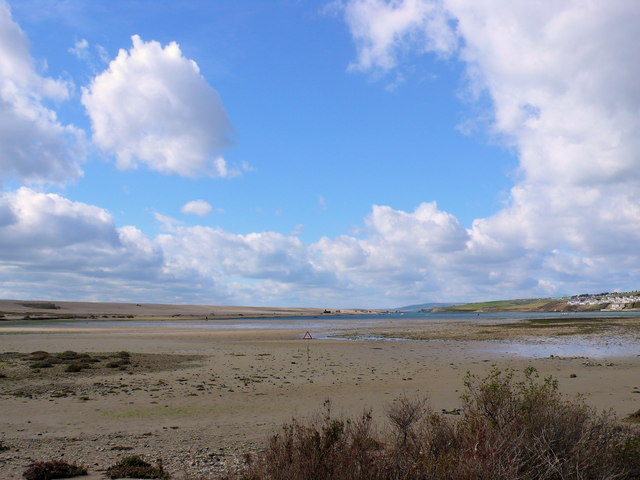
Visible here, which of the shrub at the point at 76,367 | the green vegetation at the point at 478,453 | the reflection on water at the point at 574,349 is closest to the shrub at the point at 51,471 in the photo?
the green vegetation at the point at 478,453

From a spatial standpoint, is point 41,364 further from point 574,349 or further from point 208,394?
point 574,349

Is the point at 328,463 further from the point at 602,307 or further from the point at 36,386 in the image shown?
the point at 602,307

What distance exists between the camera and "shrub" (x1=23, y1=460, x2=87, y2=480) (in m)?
8.42

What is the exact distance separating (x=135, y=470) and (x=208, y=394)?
31.1ft

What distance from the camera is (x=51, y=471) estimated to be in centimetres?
855

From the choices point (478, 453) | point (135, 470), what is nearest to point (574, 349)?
point (478, 453)

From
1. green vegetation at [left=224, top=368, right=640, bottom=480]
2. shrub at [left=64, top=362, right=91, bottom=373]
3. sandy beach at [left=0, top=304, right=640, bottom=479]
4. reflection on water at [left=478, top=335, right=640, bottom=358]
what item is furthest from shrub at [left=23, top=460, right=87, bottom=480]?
reflection on water at [left=478, top=335, right=640, bottom=358]

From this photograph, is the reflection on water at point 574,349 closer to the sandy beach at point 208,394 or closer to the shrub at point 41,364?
the sandy beach at point 208,394

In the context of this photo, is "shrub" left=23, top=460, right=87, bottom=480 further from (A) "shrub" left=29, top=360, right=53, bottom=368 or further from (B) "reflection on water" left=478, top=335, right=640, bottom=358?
(B) "reflection on water" left=478, top=335, right=640, bottom=358

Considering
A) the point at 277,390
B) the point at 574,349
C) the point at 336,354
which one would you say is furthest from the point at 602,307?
the point at 277,390

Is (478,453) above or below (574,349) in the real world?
above

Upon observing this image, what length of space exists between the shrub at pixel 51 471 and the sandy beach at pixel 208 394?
Answer: 1.35 ft

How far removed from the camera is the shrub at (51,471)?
8.42 meters

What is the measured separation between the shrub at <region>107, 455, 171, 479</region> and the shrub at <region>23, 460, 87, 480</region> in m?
0.62
